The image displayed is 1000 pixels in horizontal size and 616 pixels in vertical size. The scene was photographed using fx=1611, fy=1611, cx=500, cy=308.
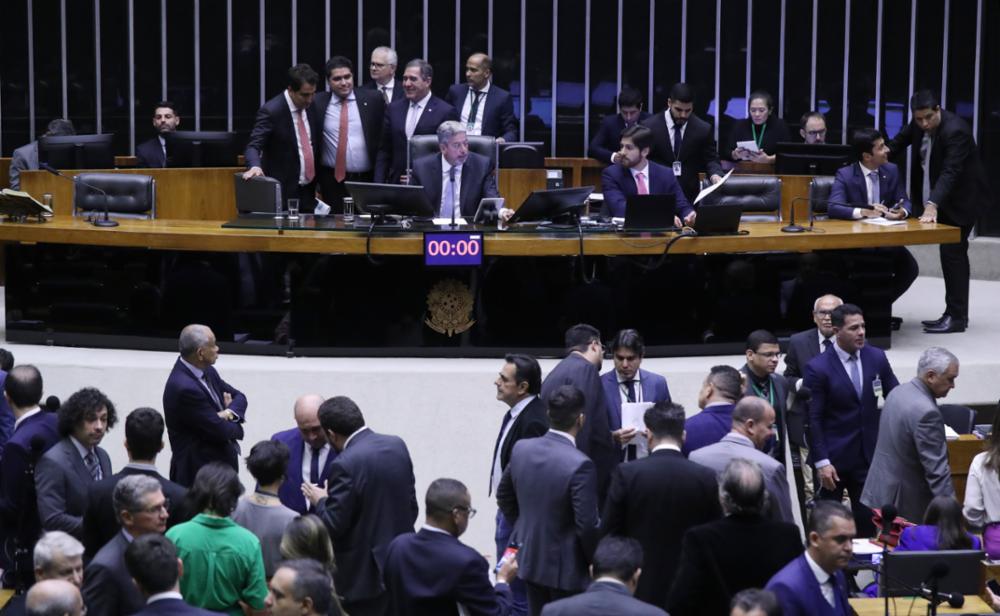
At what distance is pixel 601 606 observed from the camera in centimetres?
487

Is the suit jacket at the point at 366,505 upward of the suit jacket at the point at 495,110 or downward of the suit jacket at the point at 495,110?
downward

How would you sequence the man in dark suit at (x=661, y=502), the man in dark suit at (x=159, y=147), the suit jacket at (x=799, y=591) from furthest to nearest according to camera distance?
1. the man in dark suit at (x=159, y=147)
2. the man in dark suit at (x=661, y=502)
3. the suit jacket at (x=799, y=591)

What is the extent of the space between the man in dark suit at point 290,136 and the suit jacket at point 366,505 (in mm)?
5191

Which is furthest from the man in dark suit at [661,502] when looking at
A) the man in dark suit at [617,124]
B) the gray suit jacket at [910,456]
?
the man in dark suit at [617,124]

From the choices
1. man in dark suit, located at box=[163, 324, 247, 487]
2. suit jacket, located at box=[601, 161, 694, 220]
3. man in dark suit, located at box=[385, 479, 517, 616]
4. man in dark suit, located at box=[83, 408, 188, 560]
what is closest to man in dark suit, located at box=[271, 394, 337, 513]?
man in dark suit, located at box=[163, 324, 247, 487]

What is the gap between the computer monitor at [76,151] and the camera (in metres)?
12.0

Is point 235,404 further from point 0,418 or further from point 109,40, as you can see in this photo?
point 109,40

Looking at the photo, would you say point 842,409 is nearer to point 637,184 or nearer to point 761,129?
point 637,184

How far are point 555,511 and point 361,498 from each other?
29.9 inches

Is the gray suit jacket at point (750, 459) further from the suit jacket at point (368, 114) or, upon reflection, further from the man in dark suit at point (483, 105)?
the man in dark suit at point (483, 105)

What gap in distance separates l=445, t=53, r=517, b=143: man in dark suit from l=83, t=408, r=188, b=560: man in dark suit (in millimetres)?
6806

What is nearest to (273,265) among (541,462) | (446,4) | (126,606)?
(541,462)

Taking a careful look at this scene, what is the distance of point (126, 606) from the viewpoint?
521cm

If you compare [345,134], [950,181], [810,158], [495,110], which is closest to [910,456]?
[950,181]
